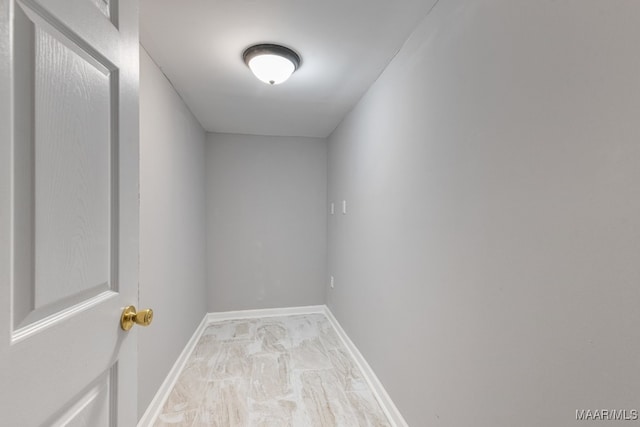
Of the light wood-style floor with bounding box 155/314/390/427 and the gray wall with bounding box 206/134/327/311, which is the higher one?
the gray wall with bounding box 206/134/327/311

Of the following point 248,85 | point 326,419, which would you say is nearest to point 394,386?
point 326,419

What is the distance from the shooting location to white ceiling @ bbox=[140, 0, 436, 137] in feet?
4.75

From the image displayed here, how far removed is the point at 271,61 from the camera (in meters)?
1.81

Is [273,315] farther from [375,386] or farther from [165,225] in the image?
[165,225]

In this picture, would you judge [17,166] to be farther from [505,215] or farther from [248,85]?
[248,85]

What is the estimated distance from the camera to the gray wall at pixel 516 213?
698mm

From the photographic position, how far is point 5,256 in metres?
0.50

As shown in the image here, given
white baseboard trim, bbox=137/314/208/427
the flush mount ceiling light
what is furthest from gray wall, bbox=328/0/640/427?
white baseboard trim, bbox=137/314/208/427

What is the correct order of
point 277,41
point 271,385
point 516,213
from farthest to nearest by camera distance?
point 271,385 → point 277,41 → point 516,213

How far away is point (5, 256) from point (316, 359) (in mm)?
2462

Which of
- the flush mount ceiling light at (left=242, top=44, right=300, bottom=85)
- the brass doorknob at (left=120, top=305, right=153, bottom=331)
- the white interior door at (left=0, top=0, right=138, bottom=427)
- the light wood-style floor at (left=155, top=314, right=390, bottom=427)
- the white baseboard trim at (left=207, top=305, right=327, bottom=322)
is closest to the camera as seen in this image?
the white interior door at (left=0, top=0, right=138, bottom=427)

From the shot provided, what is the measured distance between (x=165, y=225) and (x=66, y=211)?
1.60 metres
